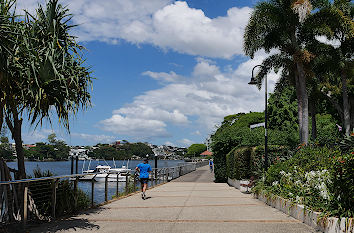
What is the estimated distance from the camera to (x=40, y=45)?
860 centimetres

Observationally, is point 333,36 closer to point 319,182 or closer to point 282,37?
point 282,37

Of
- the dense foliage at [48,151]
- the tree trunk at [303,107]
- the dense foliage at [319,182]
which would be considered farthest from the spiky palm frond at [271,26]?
the dense foliage at [48,151]

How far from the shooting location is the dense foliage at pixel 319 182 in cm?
711

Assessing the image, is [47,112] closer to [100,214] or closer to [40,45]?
[40,45]

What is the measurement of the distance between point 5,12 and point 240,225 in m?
6.81

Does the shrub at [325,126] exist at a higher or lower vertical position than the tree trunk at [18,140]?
higher

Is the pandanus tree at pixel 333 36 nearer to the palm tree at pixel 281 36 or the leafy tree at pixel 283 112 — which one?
the palm tree at pixel 281 36

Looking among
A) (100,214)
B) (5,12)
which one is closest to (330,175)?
(100,214)

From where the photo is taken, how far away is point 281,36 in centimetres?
2189

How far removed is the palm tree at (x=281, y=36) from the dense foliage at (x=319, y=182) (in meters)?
8.61

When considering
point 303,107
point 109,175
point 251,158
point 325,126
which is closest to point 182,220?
point 251,158

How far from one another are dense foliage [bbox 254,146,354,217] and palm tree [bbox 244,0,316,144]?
861 cm

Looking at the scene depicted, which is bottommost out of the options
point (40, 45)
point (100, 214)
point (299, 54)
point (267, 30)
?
point (100, 214)

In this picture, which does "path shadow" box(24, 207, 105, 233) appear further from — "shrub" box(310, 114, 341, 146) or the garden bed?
"shrub" box(310, 114, 341, 146)
